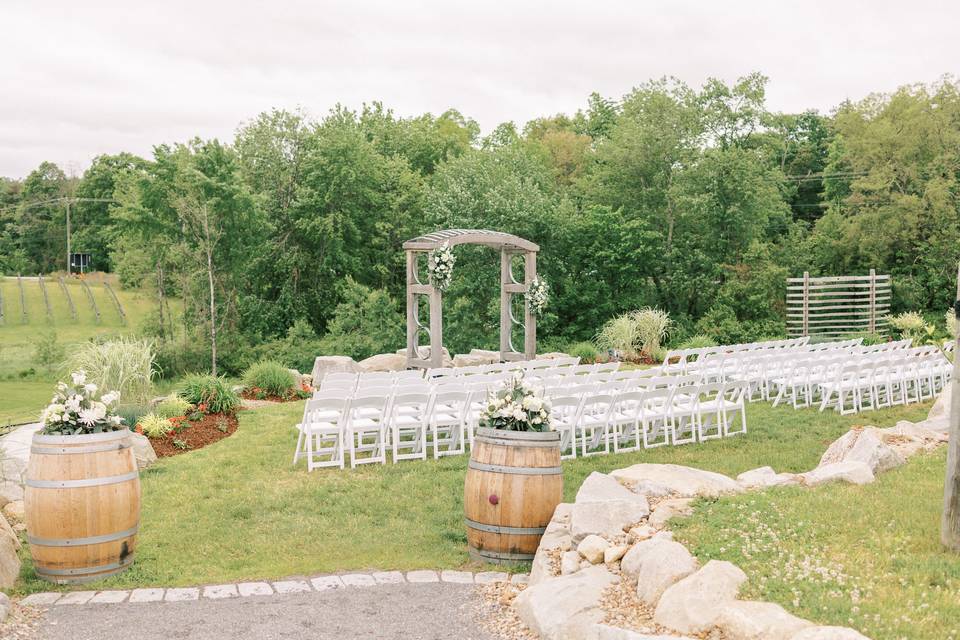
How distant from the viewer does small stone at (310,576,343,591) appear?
199 inches

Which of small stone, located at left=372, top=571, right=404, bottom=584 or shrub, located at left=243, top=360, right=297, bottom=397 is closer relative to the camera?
small stone, located at left=372, top=571, right=404, bottom=584

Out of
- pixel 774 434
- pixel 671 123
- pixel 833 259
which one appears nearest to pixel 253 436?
pixel 774 434

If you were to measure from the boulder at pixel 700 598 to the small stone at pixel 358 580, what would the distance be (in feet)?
6.18

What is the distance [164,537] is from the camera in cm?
612

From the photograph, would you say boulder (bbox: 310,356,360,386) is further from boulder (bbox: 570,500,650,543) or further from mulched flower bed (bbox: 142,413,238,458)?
boulder (bbox: 570,500,650,543)

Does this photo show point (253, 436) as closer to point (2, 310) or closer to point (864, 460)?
point (864, 460)

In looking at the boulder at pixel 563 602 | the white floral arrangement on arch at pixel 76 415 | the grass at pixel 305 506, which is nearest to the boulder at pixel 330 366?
the grass at pixel 305 506

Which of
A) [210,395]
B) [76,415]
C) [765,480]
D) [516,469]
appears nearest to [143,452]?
[210,395]

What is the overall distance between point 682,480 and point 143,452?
5.47m

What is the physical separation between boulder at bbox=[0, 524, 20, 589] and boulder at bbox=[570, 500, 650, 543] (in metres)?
3.42

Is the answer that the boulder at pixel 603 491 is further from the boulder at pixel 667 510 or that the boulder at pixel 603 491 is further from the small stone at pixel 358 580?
the small stone at pixel 358 580

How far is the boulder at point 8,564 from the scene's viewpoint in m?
→ 5.05

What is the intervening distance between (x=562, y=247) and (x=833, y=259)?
28.0 ft

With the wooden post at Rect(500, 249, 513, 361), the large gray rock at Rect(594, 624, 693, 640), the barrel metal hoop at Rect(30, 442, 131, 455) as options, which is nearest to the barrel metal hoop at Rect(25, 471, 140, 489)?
the barrel metal hoop at Rect(30, 442, 131, 455)
